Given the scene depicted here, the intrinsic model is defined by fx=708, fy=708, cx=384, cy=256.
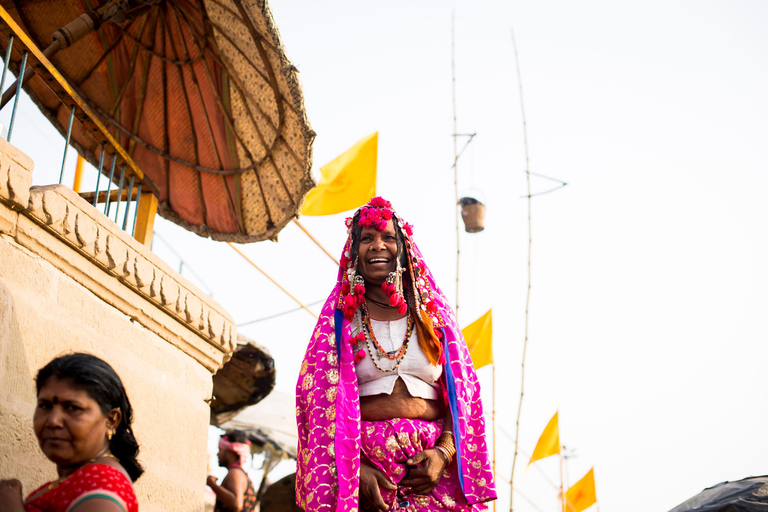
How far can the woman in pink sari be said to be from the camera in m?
2.69

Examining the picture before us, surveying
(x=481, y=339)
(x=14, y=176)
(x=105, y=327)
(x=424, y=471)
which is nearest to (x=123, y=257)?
(x=105, y=327)

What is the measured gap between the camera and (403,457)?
2721 mm

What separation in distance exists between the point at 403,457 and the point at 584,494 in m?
10.9

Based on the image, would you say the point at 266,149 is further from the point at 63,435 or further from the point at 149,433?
the point at 63,435

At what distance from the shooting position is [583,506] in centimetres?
1241

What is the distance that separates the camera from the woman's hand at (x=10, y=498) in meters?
1.69

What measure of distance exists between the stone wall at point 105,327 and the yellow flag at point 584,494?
10.2 metres

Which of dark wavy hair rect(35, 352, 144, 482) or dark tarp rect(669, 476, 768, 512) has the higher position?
dark wavy hair rect(35, 352, 144, 482)

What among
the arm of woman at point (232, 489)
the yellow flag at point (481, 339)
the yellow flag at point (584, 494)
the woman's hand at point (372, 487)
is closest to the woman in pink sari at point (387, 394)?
the woman's hand at point (372, 487)

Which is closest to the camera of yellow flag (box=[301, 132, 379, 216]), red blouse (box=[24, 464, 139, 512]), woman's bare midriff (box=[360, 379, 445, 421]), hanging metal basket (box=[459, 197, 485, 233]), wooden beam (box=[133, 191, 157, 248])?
red blouse (box=[24, 464, 139, 512])

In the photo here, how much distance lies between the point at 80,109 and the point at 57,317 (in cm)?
115

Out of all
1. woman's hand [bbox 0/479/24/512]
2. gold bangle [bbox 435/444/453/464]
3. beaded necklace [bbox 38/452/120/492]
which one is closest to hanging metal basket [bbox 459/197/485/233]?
gold bangle [bbox 435/444/453/464]

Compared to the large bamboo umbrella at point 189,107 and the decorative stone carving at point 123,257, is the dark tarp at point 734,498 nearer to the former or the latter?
the decorative stone carving at point 123,257

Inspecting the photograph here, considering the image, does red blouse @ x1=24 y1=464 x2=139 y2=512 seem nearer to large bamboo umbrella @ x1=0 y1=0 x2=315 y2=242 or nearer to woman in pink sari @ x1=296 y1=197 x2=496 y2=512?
woman in pink sari @ x1=296 y1=197 x2=496 y2=512
